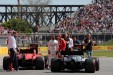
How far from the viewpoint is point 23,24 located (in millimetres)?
82062

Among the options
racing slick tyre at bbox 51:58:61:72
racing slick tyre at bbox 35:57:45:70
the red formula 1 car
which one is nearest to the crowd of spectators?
the red formula 1 car

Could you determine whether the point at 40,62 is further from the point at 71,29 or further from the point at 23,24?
the point at 23,24

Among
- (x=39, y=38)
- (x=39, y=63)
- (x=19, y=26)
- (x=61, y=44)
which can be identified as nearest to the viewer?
(x=39, y=63)

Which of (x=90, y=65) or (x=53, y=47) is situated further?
(x=53, y=47)

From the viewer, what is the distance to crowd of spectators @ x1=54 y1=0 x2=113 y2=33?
6462 centimetres

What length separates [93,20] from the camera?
67.2 meters

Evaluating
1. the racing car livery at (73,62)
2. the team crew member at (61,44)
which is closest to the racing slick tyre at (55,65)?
the racing car livery at (73,62)

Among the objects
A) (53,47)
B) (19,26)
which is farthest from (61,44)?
(19,26)

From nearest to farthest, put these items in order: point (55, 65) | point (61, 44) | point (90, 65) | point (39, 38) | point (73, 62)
A: point (90, 65) < point (73, 62) < point (55, 65) < point (61, 44) < point (39, 38)

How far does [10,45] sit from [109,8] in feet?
172

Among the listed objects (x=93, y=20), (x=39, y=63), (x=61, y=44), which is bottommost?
(x=39, y=63)

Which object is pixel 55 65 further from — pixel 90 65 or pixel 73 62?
pixel 90 65

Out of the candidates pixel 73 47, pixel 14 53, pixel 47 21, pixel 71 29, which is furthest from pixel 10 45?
pixel 47 21

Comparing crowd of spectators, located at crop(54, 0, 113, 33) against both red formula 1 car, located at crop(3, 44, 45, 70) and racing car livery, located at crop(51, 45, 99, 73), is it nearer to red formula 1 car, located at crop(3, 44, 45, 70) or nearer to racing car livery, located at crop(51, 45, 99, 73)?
red formula 1 car, located at crop(3, 44, 45, 70)
